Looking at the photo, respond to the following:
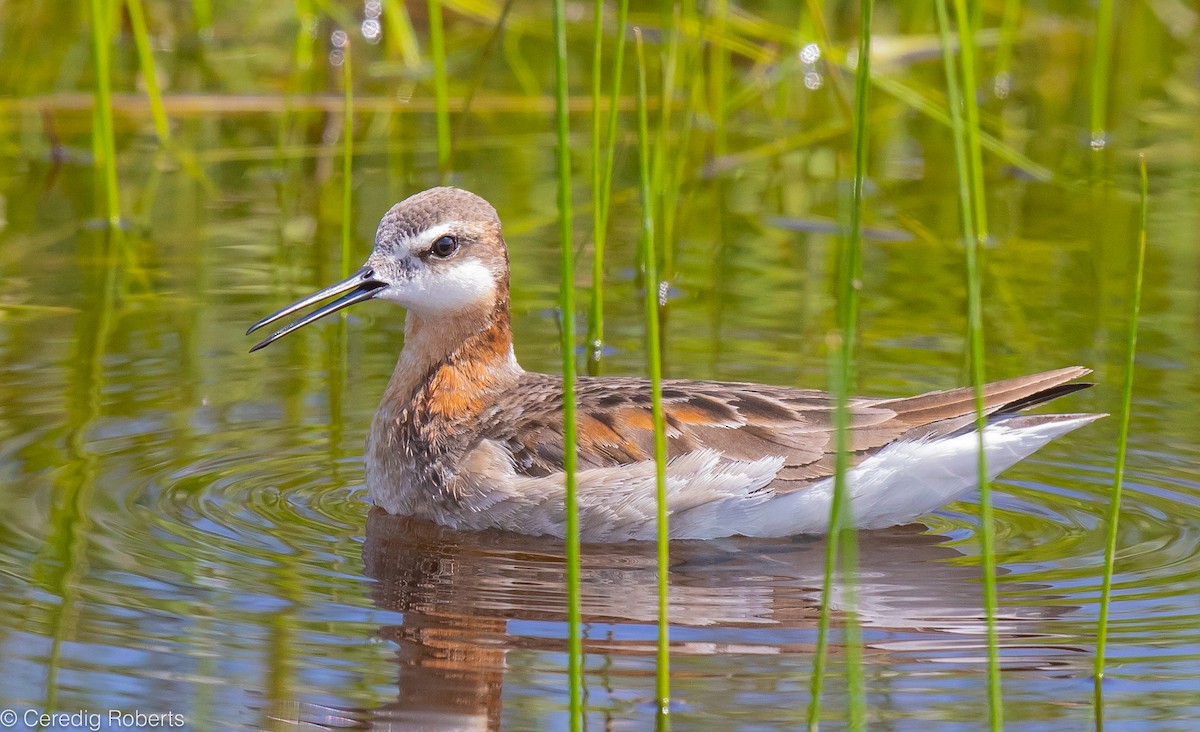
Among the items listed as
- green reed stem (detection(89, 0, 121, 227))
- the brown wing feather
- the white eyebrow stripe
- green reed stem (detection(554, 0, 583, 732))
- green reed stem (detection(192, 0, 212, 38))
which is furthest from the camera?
green reed stem (detection(192, 0, 212, 38))

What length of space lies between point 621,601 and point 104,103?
4294 millimetres

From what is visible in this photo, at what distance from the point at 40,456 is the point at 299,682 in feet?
7.10

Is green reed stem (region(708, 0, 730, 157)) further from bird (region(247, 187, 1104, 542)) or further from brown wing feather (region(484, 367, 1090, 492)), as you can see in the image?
brown wing feather (region(484, 367, 1090, 492))

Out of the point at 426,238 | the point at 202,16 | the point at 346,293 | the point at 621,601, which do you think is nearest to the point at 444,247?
the point at 426,238

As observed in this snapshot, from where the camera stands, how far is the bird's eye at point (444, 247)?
20.9 feet

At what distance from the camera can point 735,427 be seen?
20.1 feet

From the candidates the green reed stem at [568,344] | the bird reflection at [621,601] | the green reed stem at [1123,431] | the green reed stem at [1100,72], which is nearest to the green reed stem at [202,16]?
the green reed stem at [1100,72]

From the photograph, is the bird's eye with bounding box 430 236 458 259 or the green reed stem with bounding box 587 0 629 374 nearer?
the green reed stem with bounding box 587 0 629 374

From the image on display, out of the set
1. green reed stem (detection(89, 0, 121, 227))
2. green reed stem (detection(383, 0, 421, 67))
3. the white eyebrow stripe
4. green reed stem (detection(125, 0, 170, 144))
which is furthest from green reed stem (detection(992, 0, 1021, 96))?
the white eyebrow stripe

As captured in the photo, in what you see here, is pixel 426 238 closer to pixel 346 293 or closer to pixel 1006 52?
pixel 346 293

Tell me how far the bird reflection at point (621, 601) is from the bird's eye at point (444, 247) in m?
0.95

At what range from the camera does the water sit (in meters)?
4.72

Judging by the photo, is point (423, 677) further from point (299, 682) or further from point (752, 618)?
point (752, 618)

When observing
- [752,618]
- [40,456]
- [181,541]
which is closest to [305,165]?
[40,456]
